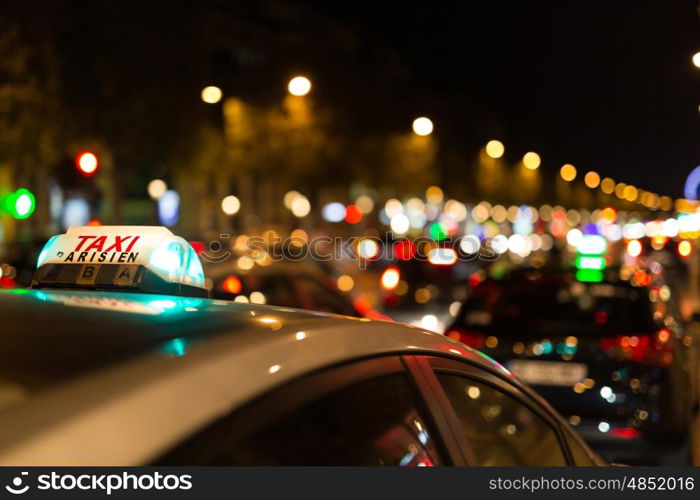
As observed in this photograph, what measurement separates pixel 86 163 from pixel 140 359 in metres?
10.9

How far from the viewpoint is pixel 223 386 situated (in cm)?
168

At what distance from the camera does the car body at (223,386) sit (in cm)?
148

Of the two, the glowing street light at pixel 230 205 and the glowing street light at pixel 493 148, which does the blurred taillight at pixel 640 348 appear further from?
the glowing street light at pixel 493 148

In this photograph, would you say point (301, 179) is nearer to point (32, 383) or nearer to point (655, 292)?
point (655, 292)

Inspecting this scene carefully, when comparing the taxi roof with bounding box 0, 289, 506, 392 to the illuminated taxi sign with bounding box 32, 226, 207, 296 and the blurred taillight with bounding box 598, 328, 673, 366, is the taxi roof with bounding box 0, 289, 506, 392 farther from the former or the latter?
the blurred taillight with bounding box 598, 328, 673, 366

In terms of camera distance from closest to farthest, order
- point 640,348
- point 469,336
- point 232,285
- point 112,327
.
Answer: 1. point 112,327
2. point 640,348
3. point 469,336
4. point 232,285

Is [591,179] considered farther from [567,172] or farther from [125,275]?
[125,275]

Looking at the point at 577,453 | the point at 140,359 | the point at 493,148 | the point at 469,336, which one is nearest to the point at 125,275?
the point at 140,359

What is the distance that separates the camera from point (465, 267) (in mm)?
24406

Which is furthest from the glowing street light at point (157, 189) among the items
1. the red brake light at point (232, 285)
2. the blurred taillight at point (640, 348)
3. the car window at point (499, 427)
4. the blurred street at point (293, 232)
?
the car window at point (499, 427)

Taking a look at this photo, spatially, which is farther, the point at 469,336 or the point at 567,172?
the point at 567,172

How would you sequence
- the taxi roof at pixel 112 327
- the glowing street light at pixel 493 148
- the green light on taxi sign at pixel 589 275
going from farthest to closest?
the glowing street light at pixel 493 148 → the green light on taxi sign at pixel 589 275 → the taxi roof at pixel 112 327

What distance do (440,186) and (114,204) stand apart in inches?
1980

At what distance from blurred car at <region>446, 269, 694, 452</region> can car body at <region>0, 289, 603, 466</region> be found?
5351mm
